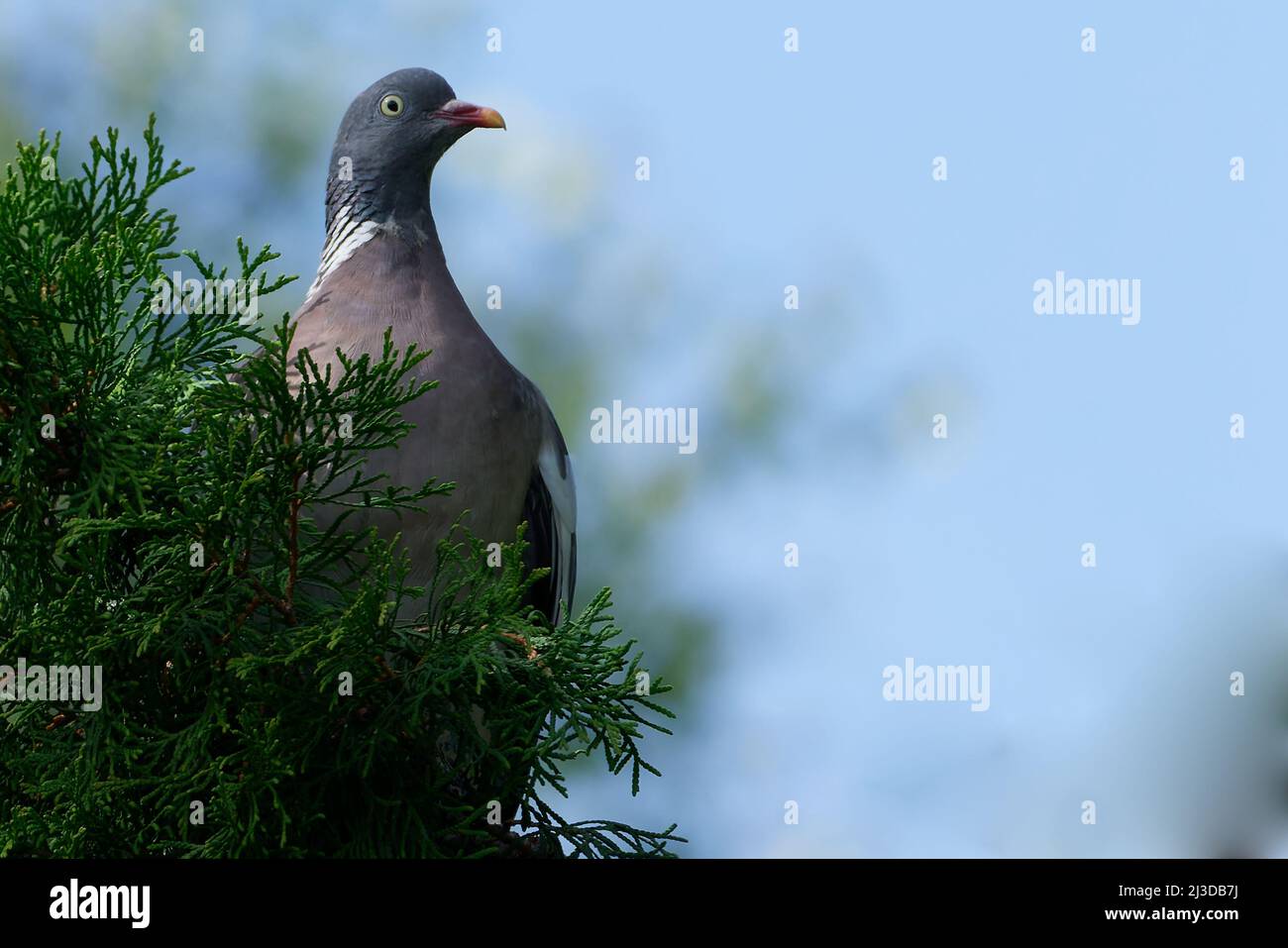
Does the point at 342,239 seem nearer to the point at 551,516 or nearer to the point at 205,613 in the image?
the point at 551,516

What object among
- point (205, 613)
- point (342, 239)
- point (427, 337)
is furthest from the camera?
point (342, 239)

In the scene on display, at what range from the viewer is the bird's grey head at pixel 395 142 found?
4.15 metres

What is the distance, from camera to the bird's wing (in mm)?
4164

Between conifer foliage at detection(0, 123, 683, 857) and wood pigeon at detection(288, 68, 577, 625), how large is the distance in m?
0.87

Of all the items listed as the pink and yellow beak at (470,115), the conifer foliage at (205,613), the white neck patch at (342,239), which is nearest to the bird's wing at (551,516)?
the white neck patch at (342,239)

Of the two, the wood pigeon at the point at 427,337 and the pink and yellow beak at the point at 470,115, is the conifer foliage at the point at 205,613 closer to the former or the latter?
the wood pigeon at the point at 427,337

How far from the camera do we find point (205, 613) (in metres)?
2.45

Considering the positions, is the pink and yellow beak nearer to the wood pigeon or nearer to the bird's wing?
the wood pigeon

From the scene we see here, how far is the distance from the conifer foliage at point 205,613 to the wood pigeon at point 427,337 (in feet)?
2.86

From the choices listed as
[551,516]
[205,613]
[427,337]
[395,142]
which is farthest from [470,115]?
[205,613]

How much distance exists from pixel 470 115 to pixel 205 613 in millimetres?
2257

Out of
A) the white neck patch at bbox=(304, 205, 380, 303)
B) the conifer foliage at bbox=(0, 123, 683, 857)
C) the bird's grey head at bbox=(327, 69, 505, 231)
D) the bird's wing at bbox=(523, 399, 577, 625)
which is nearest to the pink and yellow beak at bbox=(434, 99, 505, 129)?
the bird's grey head at bbox=(327, 69, 505, 231)
